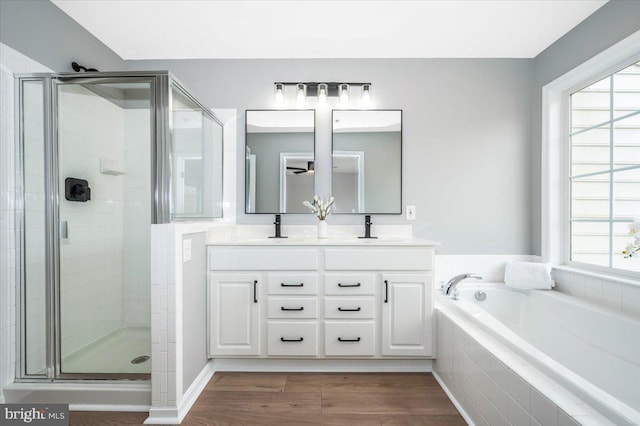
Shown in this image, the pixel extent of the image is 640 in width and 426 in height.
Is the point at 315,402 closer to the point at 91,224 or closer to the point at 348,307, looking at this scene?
the point at 348,307

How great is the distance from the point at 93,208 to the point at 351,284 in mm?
1631

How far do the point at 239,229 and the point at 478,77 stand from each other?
7.73 feet

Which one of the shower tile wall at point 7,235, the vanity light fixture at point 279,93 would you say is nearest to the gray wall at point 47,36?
the shower tile wall at point 7,235

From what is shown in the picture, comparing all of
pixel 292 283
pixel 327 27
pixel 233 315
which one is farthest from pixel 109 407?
pixel 327 27

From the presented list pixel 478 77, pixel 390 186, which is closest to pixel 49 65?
pixel 390 186

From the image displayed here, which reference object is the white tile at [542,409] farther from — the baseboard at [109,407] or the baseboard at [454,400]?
the baseboard at [109,407]

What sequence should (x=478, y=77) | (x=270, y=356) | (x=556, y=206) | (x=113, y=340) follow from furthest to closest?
(x=478, y=77) → (x=556, y=206) → (x=270, y=356) → (x=113, y=340)

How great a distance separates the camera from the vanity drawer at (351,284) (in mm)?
2064

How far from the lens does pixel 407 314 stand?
6.73 ft

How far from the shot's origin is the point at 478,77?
261cm

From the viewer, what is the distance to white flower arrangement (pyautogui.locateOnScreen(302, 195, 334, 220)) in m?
2.46

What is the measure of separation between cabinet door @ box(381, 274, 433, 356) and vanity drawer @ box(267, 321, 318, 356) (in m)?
0.46

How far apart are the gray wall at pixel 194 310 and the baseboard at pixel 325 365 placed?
0.73 feet

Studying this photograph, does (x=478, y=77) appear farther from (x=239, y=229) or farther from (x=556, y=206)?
(x=239, y=229)
